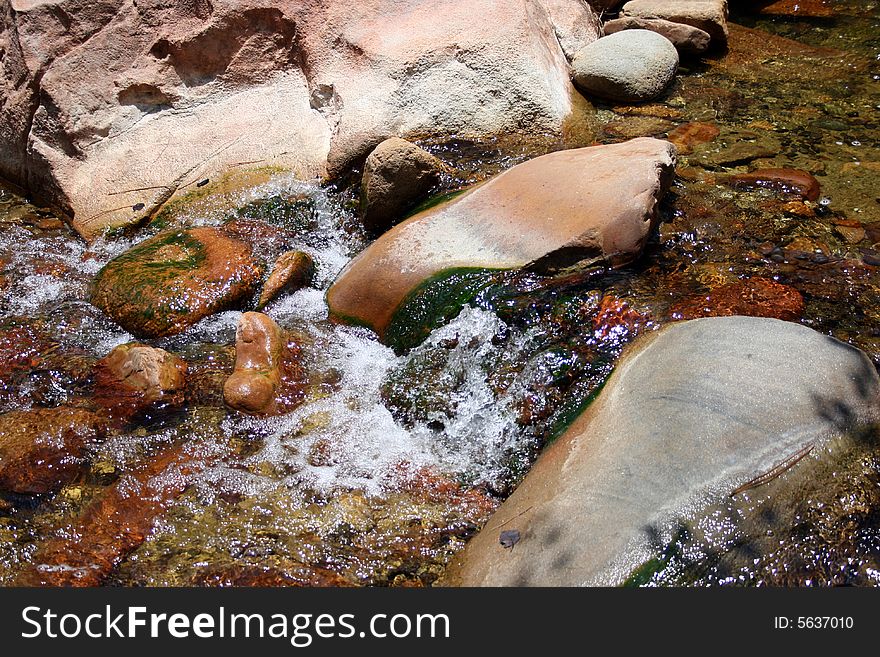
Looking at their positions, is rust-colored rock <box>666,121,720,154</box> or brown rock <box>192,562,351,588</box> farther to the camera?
rust-colored rock <box>666,121,720,154</box>

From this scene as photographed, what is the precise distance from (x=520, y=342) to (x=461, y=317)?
0.37 meters

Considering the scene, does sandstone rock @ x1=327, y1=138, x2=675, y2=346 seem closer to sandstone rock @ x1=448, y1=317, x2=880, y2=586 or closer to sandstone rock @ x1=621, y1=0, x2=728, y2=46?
sandstone rock @ x1=448, y1=317, x2=880, y2=586

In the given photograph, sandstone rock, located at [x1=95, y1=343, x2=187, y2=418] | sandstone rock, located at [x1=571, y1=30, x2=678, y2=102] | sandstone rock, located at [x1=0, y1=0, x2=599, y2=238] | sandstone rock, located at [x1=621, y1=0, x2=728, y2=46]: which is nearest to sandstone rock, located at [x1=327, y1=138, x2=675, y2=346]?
sandstone rock, located at [x1=95, y1=343, x2=187, y2=418]

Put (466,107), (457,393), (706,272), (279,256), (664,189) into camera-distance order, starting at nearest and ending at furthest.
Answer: (457,393) < (706,272) < (664,189) < (279,256) < (466,107)

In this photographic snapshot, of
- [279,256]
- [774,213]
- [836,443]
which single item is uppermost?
[836,443]

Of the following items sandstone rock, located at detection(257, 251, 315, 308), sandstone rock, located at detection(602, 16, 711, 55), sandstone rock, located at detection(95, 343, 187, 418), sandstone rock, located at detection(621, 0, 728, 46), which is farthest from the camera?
sandstone rock, located at detection(621, 0, 728, 46)

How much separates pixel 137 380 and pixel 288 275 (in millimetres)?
1145

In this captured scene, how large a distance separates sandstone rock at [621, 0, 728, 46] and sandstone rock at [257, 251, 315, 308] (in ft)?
13.9

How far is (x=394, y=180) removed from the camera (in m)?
5.02

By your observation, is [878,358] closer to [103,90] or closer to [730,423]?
[730,423]

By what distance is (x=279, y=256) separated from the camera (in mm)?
5160

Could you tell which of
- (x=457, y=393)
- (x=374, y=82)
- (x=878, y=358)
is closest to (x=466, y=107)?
(x=374, y=82)

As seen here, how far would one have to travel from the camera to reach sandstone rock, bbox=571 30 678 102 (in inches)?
246

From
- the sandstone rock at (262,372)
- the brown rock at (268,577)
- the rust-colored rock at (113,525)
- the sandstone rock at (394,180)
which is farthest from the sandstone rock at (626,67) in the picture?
the brown rock at (268,577)
